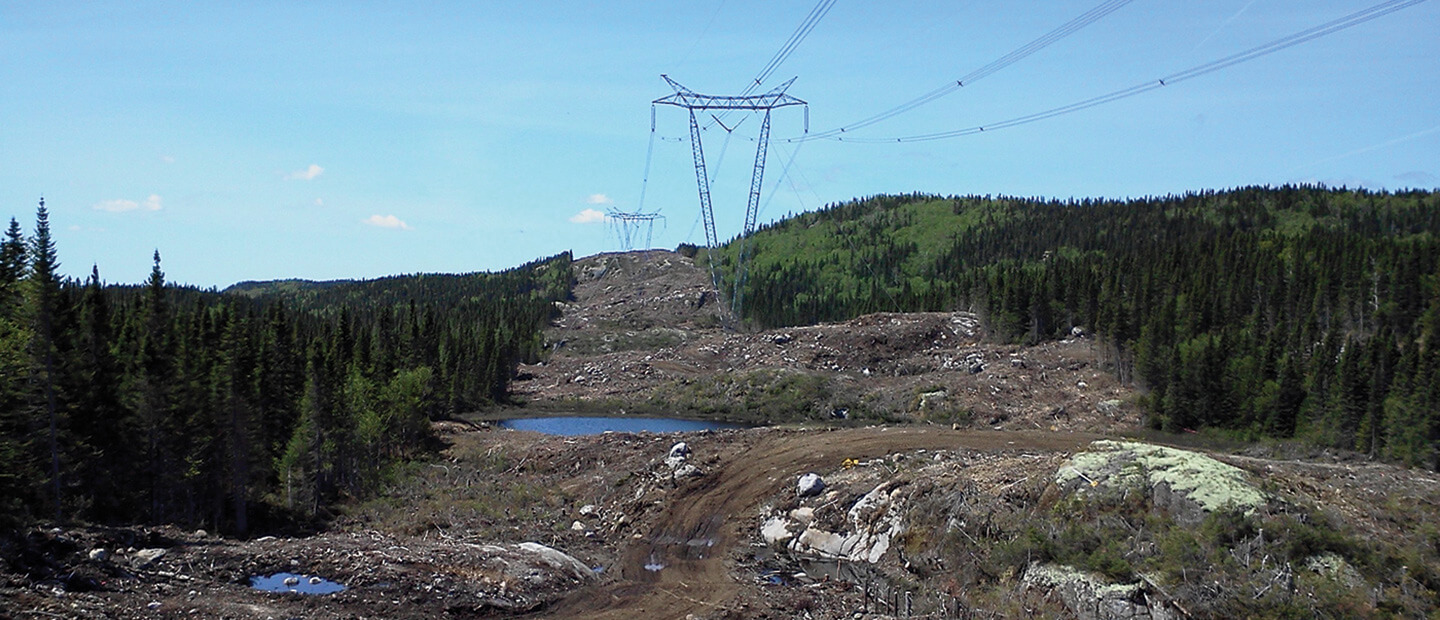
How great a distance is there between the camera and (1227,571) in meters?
18.7

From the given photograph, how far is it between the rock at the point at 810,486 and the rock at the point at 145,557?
61.6ft

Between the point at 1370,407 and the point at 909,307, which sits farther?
the point at 909,307

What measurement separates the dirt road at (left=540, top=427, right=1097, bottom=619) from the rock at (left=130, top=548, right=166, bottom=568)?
813 cm

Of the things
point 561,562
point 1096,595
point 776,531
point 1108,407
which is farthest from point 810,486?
point 1108,407

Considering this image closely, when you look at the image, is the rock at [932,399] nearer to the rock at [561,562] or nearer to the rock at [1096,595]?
the rock at [561,562]

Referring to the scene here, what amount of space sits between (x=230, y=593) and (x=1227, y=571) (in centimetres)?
1967

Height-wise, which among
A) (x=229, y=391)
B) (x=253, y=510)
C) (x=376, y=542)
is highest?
(x=229, y=391)

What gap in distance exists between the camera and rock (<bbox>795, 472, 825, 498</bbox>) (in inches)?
1249

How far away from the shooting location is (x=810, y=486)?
104ft

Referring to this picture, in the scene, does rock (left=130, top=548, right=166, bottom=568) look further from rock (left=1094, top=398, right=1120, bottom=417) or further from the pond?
rock (left=1094, top=398, right=1120, bottom=417)

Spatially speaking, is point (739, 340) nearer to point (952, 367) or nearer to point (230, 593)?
point (952, 367)

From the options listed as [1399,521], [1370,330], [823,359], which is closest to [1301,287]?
[1370,330]

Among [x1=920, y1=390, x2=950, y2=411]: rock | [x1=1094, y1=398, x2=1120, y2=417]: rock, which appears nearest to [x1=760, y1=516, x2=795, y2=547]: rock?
[x1=920, y1=390, x2=950, y2=411]: rock

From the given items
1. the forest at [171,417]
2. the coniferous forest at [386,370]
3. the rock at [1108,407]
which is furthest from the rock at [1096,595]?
the rock at [1108,407]
